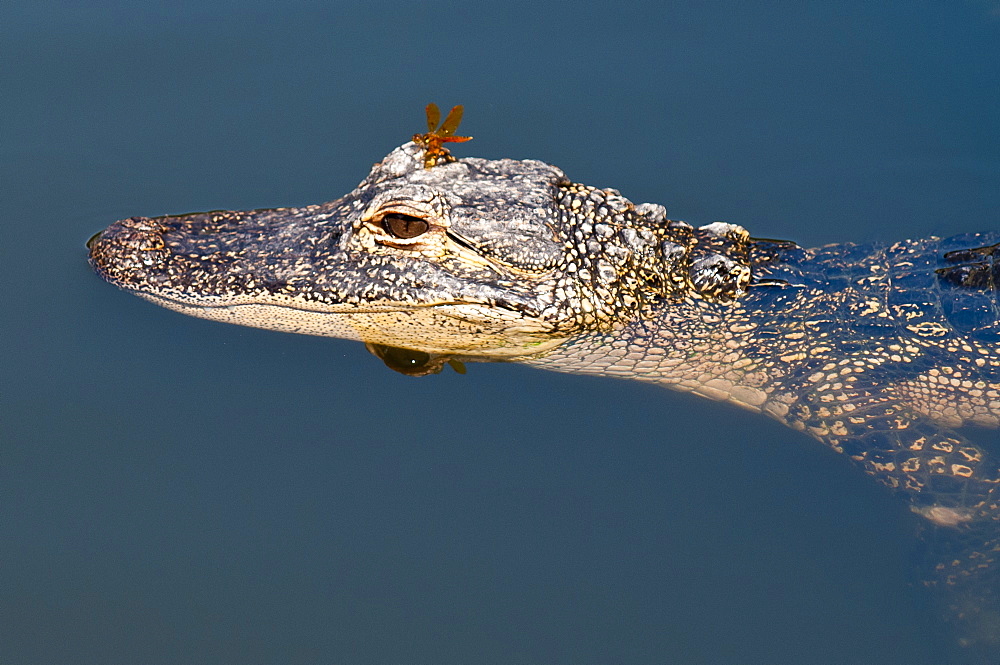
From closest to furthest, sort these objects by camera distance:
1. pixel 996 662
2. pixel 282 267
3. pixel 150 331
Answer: pixel 996 662 → pixel 282 267 → pixel 150 331

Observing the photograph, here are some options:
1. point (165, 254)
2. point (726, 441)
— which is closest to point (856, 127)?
point (726, 441)

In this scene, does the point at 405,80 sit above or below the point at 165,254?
above

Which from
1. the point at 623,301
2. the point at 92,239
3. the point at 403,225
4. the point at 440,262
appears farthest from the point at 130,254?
the point at 623,301

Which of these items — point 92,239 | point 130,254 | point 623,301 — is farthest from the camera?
point 92,239

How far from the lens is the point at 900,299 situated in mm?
4879

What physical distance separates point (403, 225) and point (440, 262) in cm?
27

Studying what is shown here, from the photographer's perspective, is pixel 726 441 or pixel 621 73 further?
pixel 621 73

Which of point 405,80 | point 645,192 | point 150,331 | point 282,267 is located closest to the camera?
point 282,267

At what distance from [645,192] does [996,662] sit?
145 inches

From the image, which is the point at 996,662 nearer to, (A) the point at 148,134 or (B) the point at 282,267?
(B) the point at 282,267

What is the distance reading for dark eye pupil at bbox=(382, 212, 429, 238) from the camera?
4.49m

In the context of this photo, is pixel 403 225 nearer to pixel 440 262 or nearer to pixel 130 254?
pixel 440 262

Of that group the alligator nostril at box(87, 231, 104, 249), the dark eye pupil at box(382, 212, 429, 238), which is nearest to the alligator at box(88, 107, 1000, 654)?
the dark eye pupil at box(382, 212, 429, 238)

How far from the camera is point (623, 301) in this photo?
4750 millimetres
